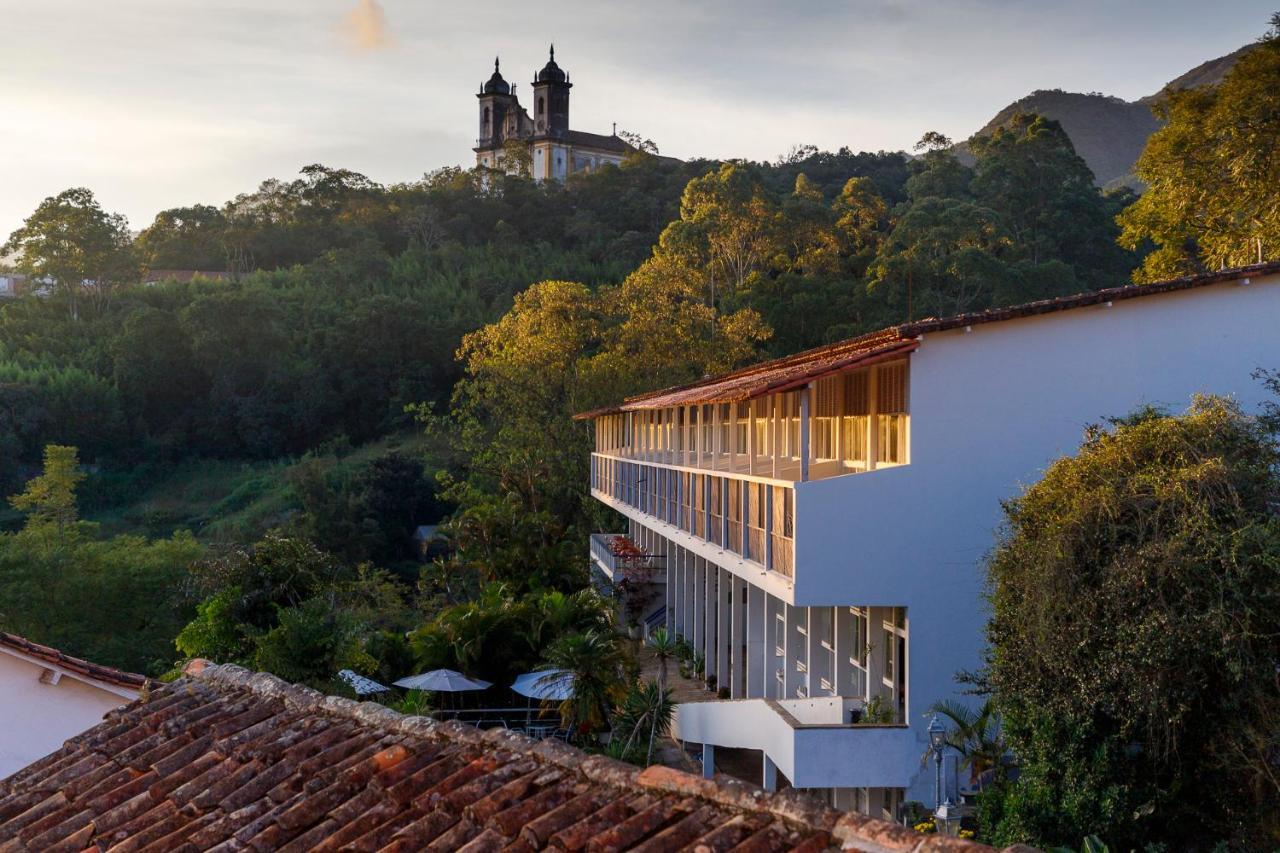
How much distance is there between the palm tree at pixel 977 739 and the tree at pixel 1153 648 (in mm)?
792

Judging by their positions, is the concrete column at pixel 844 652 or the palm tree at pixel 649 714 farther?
the palm tree at pixel 649 714

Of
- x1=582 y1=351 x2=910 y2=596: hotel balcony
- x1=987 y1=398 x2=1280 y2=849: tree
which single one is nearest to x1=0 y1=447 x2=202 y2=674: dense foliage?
x1=582 y1=351 x2=910 y2=596: hotel balcony

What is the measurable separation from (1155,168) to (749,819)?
3047 centimetres

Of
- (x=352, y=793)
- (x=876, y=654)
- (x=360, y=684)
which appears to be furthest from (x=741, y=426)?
(x=352, y=793)

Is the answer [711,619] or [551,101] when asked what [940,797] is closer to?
[711,619]

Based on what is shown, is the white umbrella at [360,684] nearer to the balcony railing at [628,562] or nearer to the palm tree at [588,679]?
the palm tree at [588,679]

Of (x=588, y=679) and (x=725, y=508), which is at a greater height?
(x=725, y=508)

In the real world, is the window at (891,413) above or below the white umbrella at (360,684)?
above

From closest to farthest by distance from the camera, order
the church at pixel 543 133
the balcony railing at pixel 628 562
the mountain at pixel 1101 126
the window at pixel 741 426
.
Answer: the window at pixel 741 426
the balcony railing at pixel 628 562
the church at pixel 543 133
the mountain at pixel 1101 126

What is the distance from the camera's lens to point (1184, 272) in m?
32.8

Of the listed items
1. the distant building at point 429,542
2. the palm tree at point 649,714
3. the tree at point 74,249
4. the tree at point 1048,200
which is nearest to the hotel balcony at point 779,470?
the palm tree at point 649,714

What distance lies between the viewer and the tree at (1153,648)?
11125mm

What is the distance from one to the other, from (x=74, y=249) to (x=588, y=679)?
6642cm

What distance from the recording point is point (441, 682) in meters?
23.1
